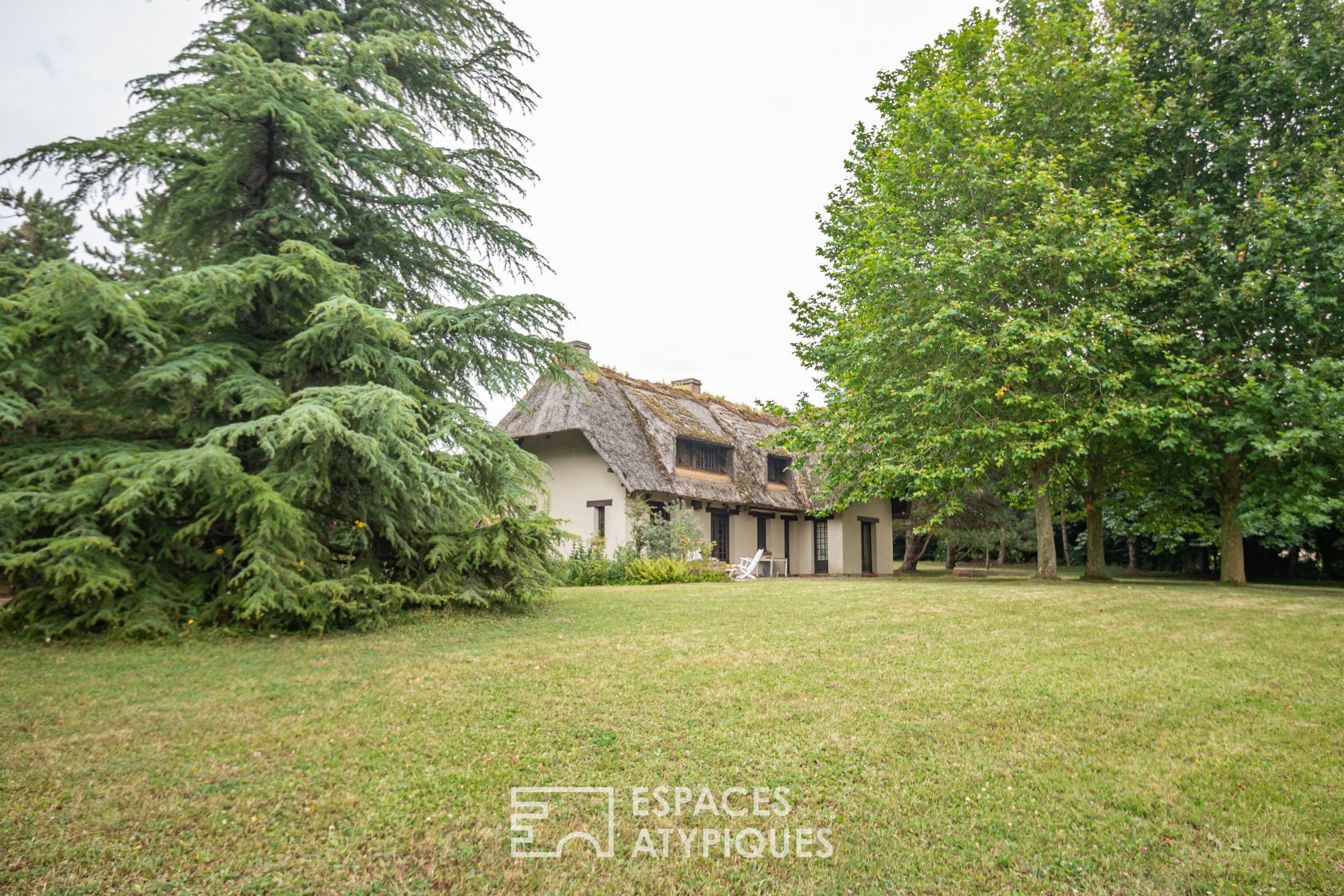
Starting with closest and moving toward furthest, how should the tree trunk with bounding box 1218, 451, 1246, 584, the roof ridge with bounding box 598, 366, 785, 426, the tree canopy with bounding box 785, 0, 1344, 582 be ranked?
the tree canopy with bounding box 785, 0, 1344, 582 < the tree trunk with bounding box 1218, 451, 1246, 584 < the roof ridge with bounding box 598, 366, 785, 426

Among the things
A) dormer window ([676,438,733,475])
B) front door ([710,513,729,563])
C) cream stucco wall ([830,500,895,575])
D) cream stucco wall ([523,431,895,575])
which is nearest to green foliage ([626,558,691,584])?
cream stucco wall ([523,431,895,575])

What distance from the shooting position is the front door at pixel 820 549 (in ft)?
84.2

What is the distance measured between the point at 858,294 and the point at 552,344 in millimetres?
9116

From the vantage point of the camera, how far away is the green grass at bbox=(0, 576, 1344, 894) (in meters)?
2.86

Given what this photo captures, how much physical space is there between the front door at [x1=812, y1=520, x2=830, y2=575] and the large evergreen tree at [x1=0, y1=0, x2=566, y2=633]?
17.1 meters

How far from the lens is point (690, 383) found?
27.4 metres

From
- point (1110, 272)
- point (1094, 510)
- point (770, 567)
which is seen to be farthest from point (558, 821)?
point (770, 567)

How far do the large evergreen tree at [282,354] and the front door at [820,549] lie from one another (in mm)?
17094

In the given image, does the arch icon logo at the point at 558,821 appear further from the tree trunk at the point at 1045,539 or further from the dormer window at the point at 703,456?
the dormer window at the point at 703,456

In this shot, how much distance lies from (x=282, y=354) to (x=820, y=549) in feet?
67.1

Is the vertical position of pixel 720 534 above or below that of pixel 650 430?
below

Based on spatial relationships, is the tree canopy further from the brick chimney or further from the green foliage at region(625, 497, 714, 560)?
the brick chimney

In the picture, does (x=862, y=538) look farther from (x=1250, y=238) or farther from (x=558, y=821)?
(x=558, y=821)

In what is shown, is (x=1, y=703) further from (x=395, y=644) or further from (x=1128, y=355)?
(x=1128, y=355)
